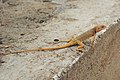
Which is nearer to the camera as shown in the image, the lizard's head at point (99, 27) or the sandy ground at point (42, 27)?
the sandy ground at point (42, 27)

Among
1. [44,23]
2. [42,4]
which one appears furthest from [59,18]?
[42,4]

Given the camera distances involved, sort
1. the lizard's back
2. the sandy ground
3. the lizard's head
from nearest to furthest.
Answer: the sandy ground < the lizard's back < the lizard's head

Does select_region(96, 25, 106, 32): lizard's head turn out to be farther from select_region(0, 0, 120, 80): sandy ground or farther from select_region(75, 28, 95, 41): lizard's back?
select_region(0, 0, 120, 80): sandy ground

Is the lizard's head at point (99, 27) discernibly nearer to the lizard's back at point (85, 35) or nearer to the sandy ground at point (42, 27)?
the lizard's back at point (85, 35)

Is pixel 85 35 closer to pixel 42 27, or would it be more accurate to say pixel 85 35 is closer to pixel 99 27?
pixel 99 27

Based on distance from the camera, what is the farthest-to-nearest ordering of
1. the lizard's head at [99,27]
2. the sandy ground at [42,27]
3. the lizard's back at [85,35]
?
the lizard's head at [99,27], the lizard's back at [85,35], the sandy ground at [42,27]

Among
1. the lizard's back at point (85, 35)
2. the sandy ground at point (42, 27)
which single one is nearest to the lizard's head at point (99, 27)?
the lizard's back at point (85, 35)

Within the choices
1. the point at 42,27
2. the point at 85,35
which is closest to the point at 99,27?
the point at 85,35

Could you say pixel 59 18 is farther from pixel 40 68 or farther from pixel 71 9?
pixel 40 68

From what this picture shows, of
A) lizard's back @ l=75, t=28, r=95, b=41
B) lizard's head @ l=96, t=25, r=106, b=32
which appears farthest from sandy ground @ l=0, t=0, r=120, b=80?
lizard's head @ l=96, t=25, r=106, b=32
